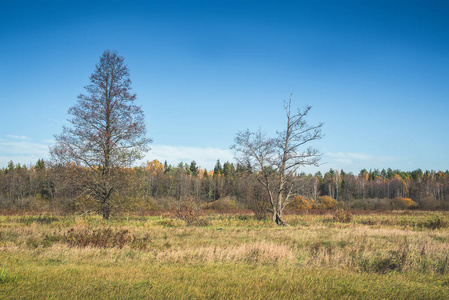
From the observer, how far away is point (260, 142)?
68.8 feet

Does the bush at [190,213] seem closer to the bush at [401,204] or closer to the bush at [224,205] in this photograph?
the bush at [224,205]

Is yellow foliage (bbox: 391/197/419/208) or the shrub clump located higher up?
the shrub clump

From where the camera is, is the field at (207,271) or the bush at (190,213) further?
the bush at (190,213)

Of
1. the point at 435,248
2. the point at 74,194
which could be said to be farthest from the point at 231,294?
the point at 74,194

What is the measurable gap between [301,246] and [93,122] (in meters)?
14.6

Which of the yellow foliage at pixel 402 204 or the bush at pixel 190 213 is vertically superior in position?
the bush at pixel 190 213

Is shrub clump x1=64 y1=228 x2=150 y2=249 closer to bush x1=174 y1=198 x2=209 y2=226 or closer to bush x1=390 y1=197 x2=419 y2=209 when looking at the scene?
bush x1=174 y1=198 x2=209 y2=226

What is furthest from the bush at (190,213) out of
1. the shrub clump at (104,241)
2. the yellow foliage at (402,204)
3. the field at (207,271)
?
the yellow foliage at (402,204)

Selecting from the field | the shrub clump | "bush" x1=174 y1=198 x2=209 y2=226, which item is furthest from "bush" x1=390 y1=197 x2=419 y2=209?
the shrub clump

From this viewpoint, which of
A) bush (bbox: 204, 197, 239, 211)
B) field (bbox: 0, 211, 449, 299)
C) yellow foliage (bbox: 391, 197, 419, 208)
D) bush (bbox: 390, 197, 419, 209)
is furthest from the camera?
yellow foliage (bbox: 391, 197, 419, 208)

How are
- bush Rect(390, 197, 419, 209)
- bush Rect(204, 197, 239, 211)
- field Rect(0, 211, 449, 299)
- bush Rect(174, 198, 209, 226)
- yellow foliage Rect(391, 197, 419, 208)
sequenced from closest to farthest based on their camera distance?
field Rect(0, 211, 449, 299)
bush Rect(174, 198, 209, 226)
bush Rect(204, 197, 239, 211)
bush Rect(390, 197, 419, 209)
yellow foliage Rect(391, 197, 419, 208)

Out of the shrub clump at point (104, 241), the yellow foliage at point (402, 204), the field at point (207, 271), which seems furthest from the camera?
the yellow foliage at point (402, 204)

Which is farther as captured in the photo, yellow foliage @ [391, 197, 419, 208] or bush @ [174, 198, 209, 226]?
yellow foliage @ [391, 197, 419, 208]

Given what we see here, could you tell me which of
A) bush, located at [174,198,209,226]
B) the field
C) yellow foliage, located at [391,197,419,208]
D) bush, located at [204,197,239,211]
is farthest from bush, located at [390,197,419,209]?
the field
